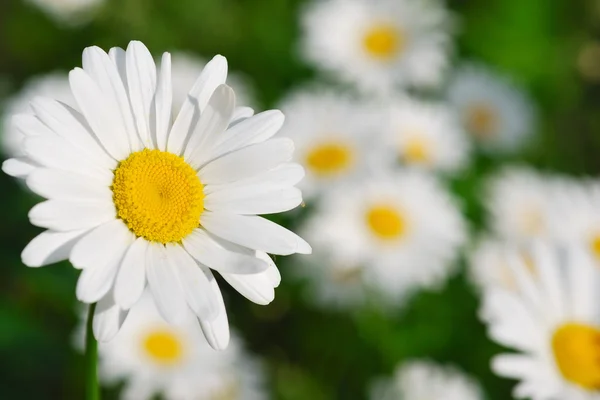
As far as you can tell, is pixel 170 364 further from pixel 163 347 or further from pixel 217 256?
pixel 217 256

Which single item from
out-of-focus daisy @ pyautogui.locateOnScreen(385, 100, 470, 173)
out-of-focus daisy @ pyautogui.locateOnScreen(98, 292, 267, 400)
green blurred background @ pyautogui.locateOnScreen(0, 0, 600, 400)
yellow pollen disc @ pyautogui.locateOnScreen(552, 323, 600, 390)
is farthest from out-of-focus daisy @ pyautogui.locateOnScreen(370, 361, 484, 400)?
out-of-focus daisy @ pyautogui.locateOnScreen(385, 100, 470, 173)

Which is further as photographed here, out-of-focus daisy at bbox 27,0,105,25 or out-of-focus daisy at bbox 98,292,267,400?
out-of-focus daisy at bbox 27,0,105,25

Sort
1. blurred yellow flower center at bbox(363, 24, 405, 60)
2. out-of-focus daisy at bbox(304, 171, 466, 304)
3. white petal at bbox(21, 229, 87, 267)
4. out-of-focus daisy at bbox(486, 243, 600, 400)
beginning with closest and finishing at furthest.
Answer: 1. white petal at bbox(21, 229, 87, 267)
2. out-of-focus daisy at bbox(486, 243, 600, 400)
3. out-of-focus daisy at bbox(304, 171, 466, 304)
4. blurred yellow flower center at bbox(363, 24, 405, 60)

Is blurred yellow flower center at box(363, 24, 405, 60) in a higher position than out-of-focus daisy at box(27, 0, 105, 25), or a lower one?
higher

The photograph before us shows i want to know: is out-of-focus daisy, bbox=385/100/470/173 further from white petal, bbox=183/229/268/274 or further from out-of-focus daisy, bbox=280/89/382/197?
white petal, bbox=183/229/268/274

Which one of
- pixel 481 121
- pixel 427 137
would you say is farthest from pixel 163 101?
pixel 481 121

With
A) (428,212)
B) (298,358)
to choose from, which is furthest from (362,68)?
(298,358)
